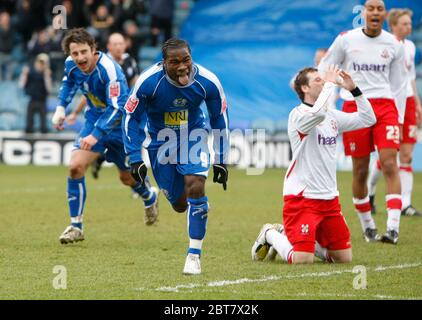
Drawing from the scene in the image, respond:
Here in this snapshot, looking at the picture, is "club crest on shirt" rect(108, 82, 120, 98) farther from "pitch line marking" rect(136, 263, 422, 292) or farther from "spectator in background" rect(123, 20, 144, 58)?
"spectator in background" rect(123, 20, 144, 58)

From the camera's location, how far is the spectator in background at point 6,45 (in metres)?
25.7

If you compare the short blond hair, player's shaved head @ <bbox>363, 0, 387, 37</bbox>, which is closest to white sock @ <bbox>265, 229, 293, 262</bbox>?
player's shaved head @ <bbox>363, 0, 387, 37</bbox>

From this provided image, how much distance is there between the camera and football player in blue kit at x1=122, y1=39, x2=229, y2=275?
26.9ft

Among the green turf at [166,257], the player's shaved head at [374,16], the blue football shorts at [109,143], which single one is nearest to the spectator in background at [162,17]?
A: the green turf at [166,257]

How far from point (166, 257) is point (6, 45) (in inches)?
698

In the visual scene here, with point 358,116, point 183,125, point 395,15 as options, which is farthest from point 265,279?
point 395,15

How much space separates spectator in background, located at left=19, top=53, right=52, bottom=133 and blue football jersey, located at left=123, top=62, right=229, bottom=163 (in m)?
15.5

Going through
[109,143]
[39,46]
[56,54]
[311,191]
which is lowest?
[311,191]

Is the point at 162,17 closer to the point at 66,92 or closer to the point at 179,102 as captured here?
the point at 66,92

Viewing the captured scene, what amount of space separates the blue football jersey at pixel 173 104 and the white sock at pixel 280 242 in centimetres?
100

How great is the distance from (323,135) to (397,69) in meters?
1.97

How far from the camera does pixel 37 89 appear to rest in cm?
2391

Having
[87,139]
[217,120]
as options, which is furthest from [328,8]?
[217,120]

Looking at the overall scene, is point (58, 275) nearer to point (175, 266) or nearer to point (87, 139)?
point (175, 266)
